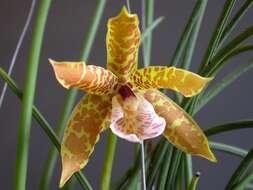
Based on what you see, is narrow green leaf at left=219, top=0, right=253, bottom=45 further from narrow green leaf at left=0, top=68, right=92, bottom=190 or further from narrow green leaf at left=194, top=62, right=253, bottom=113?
→ narrow green leaf at left=0, top=68, right=92, bottom=190

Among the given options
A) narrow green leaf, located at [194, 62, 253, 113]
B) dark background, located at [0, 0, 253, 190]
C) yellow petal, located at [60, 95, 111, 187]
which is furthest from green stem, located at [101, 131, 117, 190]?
dark background, located at [0, 0, 253, 190]

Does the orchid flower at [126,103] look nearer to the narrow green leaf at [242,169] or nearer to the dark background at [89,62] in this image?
the narrow green leaf at [242,169]

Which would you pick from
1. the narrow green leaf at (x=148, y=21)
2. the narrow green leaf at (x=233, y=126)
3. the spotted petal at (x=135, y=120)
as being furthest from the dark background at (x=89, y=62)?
the spotted petal at (x=135, y=120)

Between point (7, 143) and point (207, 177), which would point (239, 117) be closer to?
point (207, 177)

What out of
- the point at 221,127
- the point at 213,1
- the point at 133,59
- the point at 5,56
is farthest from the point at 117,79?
the point at 5,56

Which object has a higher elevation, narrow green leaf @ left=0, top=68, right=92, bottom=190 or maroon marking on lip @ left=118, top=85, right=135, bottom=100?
maroon marking on lip @ left=118, top=85, right=135, bottom=100

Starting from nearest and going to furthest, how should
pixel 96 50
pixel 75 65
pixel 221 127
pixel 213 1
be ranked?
Result: 1. pixel 75 65
2. pixel 221 127
3. pixel 213 1
4. pixel 96 50
